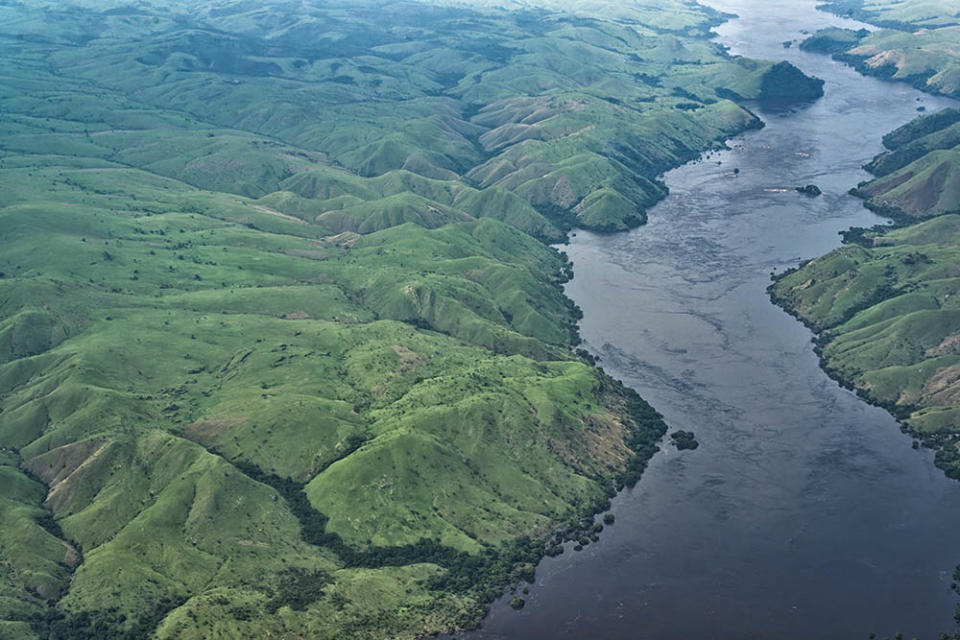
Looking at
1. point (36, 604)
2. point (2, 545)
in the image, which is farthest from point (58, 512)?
point (36, 604)

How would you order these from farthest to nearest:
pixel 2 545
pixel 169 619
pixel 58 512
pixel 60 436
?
1. pixel 60 436
2. pixel 58 512
3. pixel 2 545
4. pixel 169 619

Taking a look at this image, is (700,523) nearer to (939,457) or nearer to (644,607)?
(644,607)

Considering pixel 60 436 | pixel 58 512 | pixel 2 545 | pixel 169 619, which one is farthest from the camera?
pixel 60 436

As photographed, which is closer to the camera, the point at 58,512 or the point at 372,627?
the point at 372,627

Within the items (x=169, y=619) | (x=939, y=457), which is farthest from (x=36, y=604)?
(x=939, y=457)

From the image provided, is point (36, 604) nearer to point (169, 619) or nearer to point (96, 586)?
point (96, 586)

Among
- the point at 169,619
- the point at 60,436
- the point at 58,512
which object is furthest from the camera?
the point at 60,436

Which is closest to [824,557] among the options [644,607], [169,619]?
[644,607]

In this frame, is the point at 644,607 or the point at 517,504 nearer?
the point at 644,607
